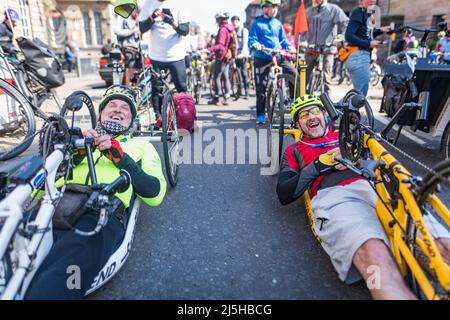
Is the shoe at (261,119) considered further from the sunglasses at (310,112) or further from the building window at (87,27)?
the building window at (87,27)

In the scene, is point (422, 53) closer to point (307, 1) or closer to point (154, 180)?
point (154, 180)

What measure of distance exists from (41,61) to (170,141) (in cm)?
344

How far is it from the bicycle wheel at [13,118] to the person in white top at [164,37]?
71.1 inches

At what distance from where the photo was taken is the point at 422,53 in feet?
17.4

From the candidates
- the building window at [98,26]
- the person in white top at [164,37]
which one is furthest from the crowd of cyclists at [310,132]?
the building window at [98,26]

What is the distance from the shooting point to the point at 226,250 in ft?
8.13

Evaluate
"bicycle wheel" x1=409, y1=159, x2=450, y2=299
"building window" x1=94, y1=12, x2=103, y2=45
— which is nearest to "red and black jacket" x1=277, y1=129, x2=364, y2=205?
"bicycle wheel" x1=409, y1=159, x2=450, y2=299

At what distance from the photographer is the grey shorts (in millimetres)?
1933

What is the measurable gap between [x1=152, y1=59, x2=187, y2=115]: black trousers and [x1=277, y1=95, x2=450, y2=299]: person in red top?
2772 mm

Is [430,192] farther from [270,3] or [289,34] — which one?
[289,34]

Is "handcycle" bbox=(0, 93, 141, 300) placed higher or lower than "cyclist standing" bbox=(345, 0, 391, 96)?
lower

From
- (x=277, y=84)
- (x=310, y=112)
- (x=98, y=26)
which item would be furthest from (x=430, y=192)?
(x=98, y=26)

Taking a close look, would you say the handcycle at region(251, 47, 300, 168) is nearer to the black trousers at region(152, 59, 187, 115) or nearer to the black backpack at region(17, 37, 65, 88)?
the black trousers at region(152, 59, 187, 115)

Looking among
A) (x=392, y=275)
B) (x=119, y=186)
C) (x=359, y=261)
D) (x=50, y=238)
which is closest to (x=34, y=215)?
(x=50, y=238)
